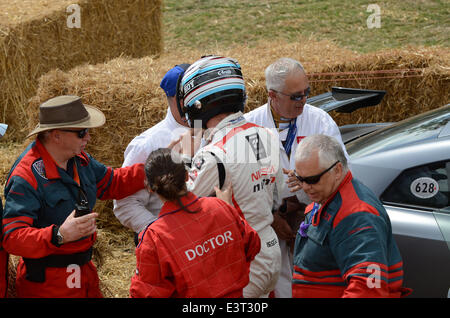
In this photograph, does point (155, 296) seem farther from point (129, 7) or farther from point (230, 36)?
point (230, 36)

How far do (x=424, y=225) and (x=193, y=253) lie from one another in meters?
1.67

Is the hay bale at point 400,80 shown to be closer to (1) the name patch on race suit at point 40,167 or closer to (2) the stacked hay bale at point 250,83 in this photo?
(2) the stacked hay bale at point 250,83

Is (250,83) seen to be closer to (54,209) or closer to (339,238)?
(54,209)

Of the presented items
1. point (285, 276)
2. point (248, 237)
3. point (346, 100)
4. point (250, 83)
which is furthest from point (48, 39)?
point (248, 237)

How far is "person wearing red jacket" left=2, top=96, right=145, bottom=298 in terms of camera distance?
10.0 ft

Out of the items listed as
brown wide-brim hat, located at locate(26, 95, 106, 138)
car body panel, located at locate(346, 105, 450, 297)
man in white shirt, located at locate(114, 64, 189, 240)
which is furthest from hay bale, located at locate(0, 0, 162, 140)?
car body panel, located at locate(346, 105, 450, 297)

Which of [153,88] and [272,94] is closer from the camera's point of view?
[272,94]

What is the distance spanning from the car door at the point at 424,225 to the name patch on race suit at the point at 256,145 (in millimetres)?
1148

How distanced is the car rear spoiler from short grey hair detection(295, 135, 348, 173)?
230 centimetres

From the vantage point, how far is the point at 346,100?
17.8 feet

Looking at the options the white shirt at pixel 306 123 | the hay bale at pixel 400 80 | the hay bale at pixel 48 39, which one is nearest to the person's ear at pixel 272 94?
the white shirt at pixel 306 123

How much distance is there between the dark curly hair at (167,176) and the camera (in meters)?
2.72

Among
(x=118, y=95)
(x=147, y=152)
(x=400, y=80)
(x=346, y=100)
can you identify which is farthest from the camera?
(x=400, y=80)

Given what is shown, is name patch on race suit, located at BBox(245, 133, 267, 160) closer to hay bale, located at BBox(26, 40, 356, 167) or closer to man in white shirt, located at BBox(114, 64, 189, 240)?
man in white shirt, located at BBox(114, 64, 189, 240)
